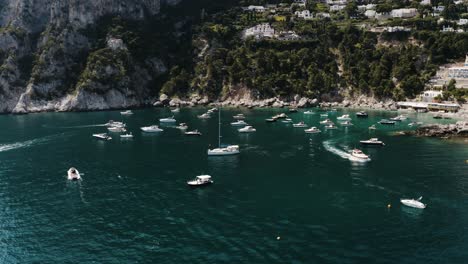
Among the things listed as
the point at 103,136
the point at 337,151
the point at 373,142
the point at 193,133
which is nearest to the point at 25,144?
the point at 103,136

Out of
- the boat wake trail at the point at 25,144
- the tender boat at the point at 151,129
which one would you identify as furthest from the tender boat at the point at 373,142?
the boat wake trail at the point at 25,144

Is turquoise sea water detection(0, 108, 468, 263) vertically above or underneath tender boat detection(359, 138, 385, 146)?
underneath

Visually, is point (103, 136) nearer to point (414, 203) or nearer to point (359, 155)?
point (359, 155)

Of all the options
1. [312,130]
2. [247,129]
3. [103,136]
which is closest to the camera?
[103,136]

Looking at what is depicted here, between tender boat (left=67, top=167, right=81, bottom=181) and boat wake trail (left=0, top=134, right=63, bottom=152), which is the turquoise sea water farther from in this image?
tender boat (left=67, top=167, right=81, bottom=181)

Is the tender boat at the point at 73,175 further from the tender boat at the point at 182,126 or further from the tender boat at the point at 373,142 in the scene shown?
the tender boat at the point at 373,142

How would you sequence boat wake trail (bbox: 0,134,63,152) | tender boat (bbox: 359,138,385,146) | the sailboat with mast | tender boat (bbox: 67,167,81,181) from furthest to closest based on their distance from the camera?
boat wake trail (bbox: 0,134,63,152) < tender boat (bbox: 359,138,385,146) < the sailboat with mast < tender boat (bbox: 67,167,81,181)

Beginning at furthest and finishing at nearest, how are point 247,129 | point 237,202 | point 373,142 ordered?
1. point 247,129
2. point 373,142
3. point 237,202

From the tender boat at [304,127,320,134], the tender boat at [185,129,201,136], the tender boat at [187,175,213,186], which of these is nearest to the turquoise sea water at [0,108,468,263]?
the tender boat at [187,175,213,186]
